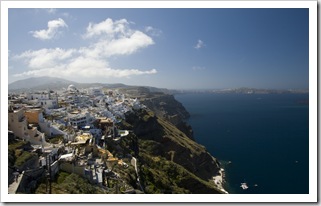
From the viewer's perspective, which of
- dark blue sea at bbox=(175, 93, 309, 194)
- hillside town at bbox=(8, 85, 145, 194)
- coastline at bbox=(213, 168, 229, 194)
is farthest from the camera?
coastline at bbox=(213, 168, 229, 194)

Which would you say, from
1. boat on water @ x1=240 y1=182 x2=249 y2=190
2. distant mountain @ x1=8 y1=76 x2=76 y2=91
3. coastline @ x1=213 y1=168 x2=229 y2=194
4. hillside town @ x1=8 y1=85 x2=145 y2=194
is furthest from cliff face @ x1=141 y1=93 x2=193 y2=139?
hillside town @ x1=8 y1=85 x2=145 y2=194

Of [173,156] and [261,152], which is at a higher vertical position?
[173,156]

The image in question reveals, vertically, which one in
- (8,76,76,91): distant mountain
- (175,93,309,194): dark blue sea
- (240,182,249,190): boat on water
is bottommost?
(240,182,249,190): boat on water

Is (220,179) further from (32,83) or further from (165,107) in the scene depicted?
(165,107)

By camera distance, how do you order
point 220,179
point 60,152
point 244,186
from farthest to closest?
point 220,179 < point 244,186 < point 60,152

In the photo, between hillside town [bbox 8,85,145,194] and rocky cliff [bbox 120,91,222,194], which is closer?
hillside town [bbox 8,85,145,194]

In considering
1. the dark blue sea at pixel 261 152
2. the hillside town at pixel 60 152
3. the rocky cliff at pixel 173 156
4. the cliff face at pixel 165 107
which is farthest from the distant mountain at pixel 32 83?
the cliff face at pixel 165 107

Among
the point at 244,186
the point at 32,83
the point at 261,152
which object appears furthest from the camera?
the point at 261,152

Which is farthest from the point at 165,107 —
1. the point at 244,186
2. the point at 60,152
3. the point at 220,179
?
the point at 60,152

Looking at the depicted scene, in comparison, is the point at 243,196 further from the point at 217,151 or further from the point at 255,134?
the point at 255,134

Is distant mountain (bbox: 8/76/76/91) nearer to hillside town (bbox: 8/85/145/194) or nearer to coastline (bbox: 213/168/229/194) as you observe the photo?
hillside town (bbox: 8/85/145/194)

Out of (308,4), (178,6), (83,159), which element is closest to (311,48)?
(308,4)

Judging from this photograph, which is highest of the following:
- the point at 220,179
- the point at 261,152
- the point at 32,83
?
the point at 32,83
